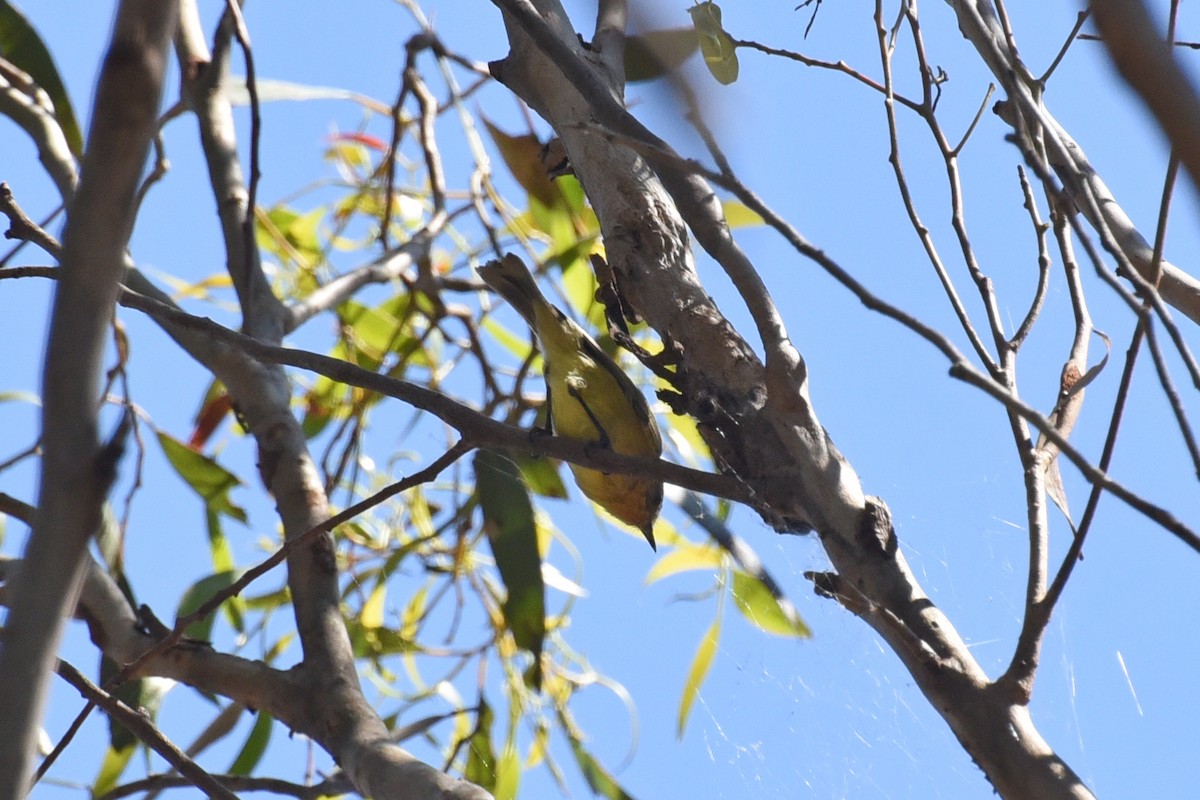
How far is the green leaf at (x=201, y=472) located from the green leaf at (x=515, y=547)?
0.57 meters

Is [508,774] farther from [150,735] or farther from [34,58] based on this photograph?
[34,58]

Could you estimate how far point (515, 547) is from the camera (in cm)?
191

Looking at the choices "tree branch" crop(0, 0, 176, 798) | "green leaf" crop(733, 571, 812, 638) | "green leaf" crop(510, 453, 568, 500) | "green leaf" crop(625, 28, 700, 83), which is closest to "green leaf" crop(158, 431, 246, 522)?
"green leaf" crop(510, 453, 568, 500)

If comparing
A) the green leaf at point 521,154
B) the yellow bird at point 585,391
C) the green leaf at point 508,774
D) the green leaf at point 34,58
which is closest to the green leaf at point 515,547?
the yellow bird at point 585,391

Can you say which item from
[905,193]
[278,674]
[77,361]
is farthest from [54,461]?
[278,674]

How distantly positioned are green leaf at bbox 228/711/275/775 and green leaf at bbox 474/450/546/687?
0.52 meters

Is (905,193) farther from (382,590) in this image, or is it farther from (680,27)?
(382,590)

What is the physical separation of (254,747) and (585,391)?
2.96 feet

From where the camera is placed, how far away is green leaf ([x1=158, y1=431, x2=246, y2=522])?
2191mm

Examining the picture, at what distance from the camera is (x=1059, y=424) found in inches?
42.4

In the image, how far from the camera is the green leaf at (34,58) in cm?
202

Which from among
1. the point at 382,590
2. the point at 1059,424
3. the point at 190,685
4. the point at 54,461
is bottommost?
the point at 54,461

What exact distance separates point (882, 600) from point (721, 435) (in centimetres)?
24

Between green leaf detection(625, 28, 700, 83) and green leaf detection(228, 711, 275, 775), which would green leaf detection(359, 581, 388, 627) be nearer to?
green leaf detection(228, 711, 275, 775)
